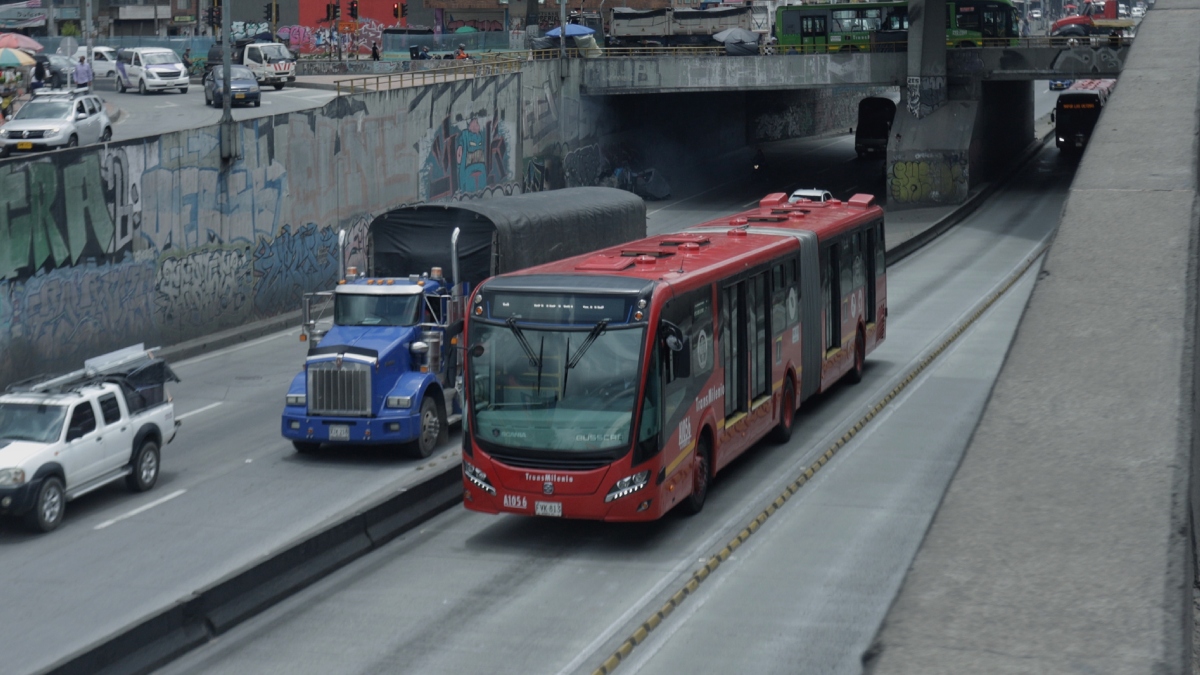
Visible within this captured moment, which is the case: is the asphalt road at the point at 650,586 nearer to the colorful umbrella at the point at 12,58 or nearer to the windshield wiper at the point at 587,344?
the windshield wiper at the point at 587,344

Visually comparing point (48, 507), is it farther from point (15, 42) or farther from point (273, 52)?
point (273, 52)

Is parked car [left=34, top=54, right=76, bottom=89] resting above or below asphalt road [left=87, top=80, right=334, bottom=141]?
above

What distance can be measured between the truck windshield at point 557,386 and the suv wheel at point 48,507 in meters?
5.85

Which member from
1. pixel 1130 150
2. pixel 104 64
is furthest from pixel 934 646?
pixel 104 64

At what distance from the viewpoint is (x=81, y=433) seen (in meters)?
17.6

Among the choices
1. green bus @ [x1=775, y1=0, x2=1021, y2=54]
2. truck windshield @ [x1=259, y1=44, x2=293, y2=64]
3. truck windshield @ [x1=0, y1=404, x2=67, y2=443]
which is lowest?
truck windshield @ [x1=0, y1=404, x2=67, y2=443]

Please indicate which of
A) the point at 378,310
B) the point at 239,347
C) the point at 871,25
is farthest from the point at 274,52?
the point at 378,310

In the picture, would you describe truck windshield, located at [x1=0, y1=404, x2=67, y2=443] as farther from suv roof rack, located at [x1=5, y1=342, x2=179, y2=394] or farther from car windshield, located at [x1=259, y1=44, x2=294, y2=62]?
car windshield, located at [x1=259, y1=44, x2=294, y2=62]

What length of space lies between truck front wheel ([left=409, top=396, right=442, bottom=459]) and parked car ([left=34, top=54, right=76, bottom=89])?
139ft

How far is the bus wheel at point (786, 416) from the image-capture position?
19.7 m

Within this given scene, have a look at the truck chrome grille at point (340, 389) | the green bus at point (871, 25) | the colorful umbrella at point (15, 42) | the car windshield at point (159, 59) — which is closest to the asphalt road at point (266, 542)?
the truck chrome grille at point (340, 389)

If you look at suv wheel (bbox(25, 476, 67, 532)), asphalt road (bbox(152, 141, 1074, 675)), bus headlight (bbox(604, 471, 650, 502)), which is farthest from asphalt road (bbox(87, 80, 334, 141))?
bus headlight (bbox(604, 471, 650, 502))

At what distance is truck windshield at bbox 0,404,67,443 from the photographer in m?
17.2

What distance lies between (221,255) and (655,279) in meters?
19.4
